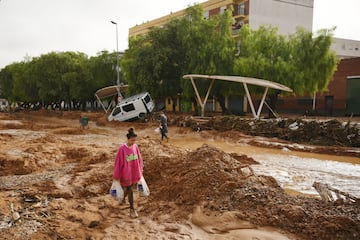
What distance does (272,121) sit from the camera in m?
18.2

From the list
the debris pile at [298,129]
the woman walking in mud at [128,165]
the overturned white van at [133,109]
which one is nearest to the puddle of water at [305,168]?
the debris pile at [298,129]

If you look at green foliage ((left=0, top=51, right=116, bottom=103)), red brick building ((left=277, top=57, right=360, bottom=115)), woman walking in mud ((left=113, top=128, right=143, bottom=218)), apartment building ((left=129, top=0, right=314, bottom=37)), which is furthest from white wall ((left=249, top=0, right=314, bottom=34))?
woman walking in mud ((left=113, top=128, right=143, bottom=218))

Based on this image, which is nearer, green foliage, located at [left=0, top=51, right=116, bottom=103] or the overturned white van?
the overturned white van

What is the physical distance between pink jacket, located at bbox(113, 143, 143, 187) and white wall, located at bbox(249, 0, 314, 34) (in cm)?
3815

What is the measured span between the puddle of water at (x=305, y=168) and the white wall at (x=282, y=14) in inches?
1175

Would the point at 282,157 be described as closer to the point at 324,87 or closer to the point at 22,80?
the point at 324,87

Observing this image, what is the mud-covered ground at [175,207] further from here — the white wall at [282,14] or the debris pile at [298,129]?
the white wall at [282,14]

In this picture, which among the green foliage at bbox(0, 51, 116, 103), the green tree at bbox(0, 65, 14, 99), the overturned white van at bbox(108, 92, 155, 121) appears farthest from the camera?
the green tree at bbox(0, 65, 14, 99)

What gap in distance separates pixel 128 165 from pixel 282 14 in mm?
43073

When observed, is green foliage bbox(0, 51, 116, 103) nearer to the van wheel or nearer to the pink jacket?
the van wheel

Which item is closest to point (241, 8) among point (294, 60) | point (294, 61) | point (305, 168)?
point (294, 60)

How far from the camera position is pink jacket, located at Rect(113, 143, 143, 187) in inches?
212

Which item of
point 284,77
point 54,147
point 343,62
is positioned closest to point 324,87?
point 284,77

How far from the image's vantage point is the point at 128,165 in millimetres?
5406
